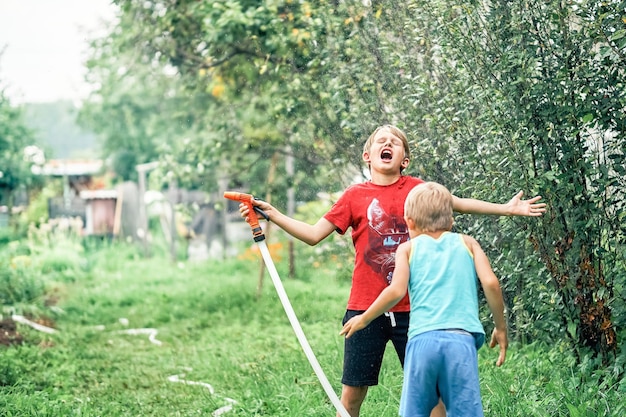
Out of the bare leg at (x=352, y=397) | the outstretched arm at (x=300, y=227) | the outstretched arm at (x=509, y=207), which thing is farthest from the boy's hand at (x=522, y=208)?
the bare leg at (x=352, y=397)

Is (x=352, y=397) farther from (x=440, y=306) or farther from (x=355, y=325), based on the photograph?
(x=440, y=306)

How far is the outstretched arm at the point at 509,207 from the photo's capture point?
3.36 metres

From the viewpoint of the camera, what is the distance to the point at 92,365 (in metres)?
6.45

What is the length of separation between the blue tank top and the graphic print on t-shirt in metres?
0.57

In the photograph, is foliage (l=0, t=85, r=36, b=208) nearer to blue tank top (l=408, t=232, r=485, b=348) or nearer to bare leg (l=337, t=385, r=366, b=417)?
bare leg (l=337, t=385, r=366, b=417)

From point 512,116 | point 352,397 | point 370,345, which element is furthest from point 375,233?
point 512,116

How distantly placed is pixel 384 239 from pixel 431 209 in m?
0.61

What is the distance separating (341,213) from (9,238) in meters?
11.7

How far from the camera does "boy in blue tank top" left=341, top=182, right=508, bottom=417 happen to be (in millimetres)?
2842

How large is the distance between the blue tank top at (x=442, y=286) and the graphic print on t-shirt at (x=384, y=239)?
57 centimetres

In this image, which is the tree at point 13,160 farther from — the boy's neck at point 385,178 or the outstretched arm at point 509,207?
the outstretched arm at point 509,207

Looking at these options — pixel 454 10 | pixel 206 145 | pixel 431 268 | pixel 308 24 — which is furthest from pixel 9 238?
pixel 431 268

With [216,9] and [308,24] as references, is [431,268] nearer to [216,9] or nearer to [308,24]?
[308,24]

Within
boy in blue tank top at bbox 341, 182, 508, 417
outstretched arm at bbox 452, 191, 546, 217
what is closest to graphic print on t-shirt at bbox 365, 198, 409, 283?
outstretched arm at bbox 452, 191, 546, 217
